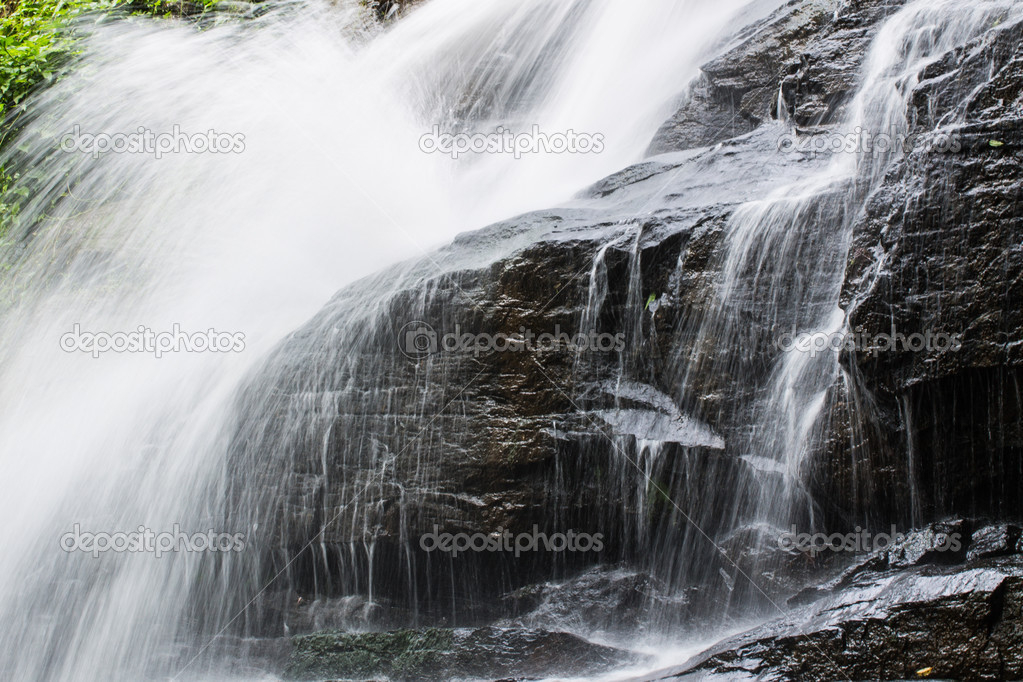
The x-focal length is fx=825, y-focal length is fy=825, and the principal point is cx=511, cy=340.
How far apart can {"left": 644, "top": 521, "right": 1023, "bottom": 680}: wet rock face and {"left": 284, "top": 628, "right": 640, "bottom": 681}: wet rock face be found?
0.59 metres

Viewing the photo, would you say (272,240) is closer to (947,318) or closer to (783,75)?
(783,75)

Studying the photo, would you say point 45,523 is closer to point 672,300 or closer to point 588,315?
point 588,315

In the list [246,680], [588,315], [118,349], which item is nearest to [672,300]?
[588,315]

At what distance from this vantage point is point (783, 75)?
657 cm

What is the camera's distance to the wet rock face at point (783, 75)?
6.08 meters

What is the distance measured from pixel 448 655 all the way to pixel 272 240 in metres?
4.87

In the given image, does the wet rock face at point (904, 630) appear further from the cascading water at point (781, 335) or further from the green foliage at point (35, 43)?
the green foliage at point (35, 43)

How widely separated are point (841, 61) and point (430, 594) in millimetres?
4800

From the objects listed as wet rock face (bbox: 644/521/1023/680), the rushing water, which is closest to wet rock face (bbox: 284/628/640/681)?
the rushing water

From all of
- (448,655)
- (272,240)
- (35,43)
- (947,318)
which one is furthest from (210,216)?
(947,318)

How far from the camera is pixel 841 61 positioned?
6133 mm

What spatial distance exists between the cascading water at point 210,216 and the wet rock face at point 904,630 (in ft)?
8.17

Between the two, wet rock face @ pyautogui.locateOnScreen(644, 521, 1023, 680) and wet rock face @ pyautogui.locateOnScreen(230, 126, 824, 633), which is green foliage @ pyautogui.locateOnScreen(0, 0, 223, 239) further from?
wet rock face @ pyautogui.locateOnScreen(644, 521, 1023, 680)

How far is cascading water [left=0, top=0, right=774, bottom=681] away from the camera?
18.2 ft
